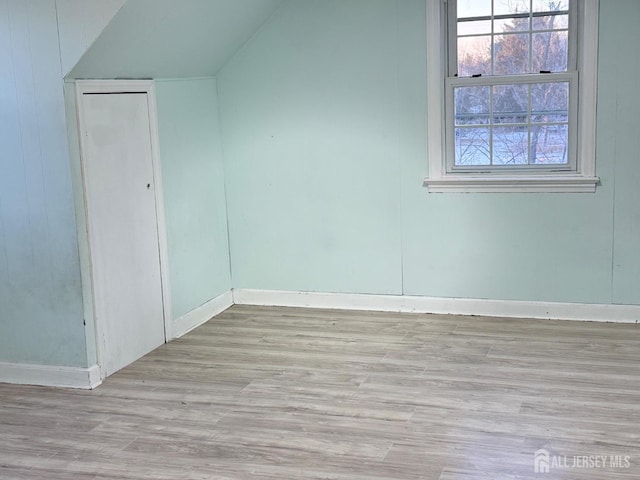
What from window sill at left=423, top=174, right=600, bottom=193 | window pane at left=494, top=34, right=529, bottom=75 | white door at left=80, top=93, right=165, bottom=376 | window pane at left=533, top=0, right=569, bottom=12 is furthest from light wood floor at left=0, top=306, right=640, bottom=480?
window pane at left=533, top=0, right=569, bottom=12

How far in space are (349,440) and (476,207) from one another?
7.22 feet

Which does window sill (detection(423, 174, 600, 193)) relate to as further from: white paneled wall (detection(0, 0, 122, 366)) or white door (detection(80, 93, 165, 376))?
white paneled wall (detection(0, 0, 122, 366))

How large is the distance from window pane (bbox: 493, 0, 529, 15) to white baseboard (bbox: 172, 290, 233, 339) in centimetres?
262

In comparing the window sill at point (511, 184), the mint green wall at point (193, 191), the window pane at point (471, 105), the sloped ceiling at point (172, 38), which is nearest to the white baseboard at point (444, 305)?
the mint green wall at point (193, 191)

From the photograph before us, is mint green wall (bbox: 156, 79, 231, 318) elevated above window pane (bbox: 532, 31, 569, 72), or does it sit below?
below

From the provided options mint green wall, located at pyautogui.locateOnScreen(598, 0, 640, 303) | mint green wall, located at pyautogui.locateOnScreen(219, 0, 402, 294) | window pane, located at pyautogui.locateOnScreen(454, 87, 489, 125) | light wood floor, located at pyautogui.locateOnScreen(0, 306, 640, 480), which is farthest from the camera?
mint green wall, located at pyautogui.locateOnScreen(219, 0, 402, 294)

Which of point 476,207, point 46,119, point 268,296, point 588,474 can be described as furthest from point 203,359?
point 588,474

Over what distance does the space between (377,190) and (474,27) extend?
1.20 meters

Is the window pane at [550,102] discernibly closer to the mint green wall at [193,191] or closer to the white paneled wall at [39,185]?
the mint green wall at [193,191]

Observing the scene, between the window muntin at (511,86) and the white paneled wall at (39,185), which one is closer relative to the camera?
the white paneled wall at (39,185)

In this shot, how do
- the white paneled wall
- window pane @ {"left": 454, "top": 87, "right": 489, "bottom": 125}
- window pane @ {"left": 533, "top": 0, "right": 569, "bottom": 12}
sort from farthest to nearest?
1. window pane @ {"left": 454, "top": 87, "right": 489, "bottom": 125}
2. window pane @ {"left": 533, "top": 0, "right": 569, "bottom": 12}
3. the white paneled wall

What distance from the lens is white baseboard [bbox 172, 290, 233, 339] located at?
518cm

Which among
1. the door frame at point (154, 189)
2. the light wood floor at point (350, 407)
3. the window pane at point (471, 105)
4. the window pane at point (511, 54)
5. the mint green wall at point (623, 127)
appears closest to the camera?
the light wood floor at point (350, 407)

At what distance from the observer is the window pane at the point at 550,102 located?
5.07 metres
